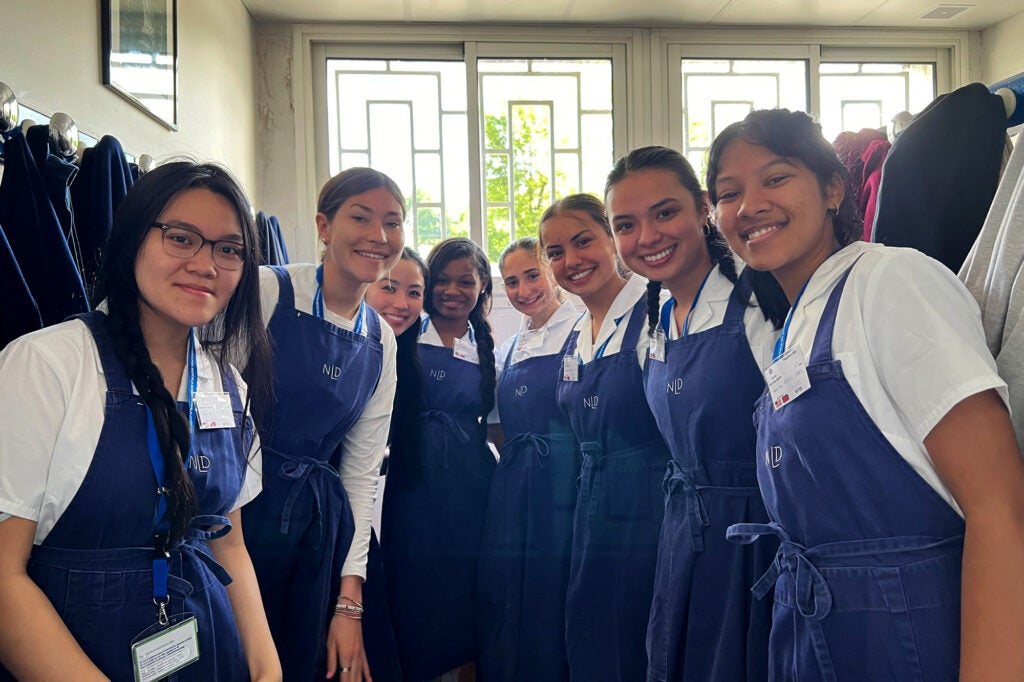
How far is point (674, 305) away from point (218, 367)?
3.20ft

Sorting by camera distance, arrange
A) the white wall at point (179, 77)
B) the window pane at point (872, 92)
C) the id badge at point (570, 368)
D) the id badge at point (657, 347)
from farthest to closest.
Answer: the window pane at point (872, 92)
the id badge at point (570, 368)
the white wall at point (179, 77)
the id badge at point (657, 347)

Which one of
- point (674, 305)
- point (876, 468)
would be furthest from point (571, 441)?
point (876, 468)

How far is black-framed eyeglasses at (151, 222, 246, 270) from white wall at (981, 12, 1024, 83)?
15.0ft

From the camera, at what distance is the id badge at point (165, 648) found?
102cm

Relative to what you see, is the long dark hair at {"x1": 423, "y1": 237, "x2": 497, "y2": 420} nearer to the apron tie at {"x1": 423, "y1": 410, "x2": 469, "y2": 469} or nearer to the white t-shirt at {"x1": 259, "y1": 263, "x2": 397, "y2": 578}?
the apron tie at {"x1": 423, "y1": 410, "x2": 469, "y2": 469}

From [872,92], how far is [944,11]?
0.56 meters

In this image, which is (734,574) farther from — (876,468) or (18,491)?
(18,491)

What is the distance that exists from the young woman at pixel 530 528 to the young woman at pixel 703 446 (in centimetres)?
44

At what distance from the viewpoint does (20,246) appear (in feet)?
4.00

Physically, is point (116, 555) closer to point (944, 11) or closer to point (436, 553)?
point (436, 553)

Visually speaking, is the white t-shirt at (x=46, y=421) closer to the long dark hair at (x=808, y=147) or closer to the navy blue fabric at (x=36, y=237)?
the navy blue fabric at (x=36, y=237)

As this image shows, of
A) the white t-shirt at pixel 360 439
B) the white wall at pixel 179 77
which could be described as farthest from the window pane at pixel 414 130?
the white t-shirt at pixel 360 439

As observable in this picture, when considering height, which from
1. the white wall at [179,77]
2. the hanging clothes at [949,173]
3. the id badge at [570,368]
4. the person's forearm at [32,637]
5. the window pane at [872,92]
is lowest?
the person's forearm at [32,637]

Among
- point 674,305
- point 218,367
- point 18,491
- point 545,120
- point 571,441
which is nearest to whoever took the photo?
Answer: point 18,491
